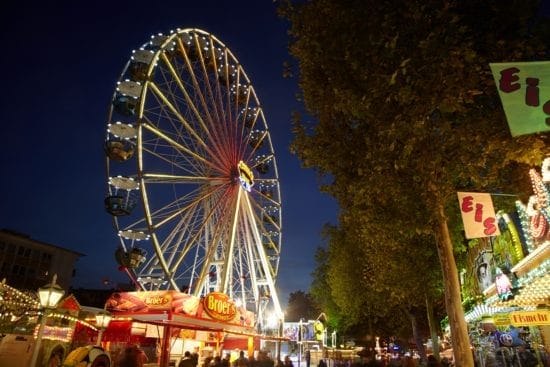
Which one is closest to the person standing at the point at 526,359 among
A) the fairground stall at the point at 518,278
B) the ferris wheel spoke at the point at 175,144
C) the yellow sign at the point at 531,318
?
the fairground stall at the point at 518,278

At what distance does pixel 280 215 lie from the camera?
27547 millimetres

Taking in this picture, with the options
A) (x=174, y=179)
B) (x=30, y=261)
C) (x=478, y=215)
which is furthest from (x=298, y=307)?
(x=478, y=215)

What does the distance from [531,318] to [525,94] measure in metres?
5.65

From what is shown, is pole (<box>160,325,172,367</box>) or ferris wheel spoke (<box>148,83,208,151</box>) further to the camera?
ferris wheel spoke (<box>148,83,208,151</box>)

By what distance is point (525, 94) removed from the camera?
22.2 ft

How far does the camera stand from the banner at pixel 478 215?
9.34 m

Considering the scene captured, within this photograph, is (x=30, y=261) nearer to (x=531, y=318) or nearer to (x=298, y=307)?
(x=298, y=307)

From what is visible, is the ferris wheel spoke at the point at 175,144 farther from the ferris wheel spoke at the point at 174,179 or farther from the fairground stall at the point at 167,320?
the fairground stall at the point at 167,320

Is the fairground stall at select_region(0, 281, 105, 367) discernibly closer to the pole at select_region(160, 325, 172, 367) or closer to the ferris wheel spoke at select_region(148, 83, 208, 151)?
the pole at select_region(160, 325, 172, 367)

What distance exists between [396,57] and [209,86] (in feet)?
47.5

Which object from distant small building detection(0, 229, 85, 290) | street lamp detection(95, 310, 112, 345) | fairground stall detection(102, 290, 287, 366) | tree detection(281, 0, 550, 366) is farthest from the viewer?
distant small building detection(0, 229, 85, 290)

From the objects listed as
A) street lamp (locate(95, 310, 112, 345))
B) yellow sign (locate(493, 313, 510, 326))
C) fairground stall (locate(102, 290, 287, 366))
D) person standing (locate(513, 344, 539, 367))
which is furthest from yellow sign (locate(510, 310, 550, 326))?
street lamp (locate(95, 310, 112, 345))

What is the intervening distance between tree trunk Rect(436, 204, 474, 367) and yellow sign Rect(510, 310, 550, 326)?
6.91 feet

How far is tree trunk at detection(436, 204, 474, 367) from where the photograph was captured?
26.8 feet
